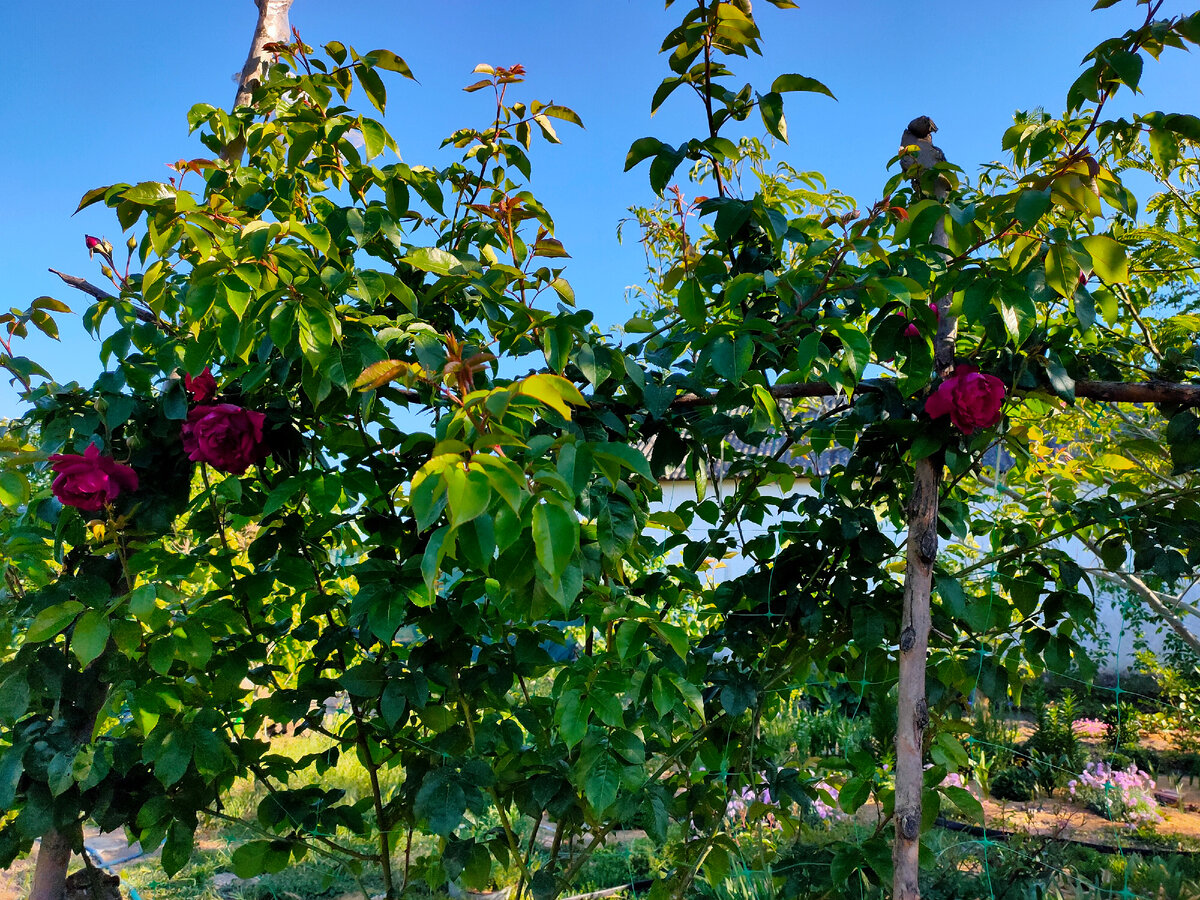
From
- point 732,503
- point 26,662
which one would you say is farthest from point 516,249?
point 26,662

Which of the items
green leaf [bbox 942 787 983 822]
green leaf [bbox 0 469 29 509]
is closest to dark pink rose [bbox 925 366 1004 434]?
green leaf [bbox 942 787 983 822]

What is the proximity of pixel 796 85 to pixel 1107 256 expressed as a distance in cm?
56

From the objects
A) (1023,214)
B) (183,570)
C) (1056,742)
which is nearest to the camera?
(1023,214)

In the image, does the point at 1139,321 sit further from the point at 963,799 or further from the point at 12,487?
the point at 12,487

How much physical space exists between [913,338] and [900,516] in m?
0.62

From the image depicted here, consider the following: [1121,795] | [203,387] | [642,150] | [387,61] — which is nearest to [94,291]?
[203,387]

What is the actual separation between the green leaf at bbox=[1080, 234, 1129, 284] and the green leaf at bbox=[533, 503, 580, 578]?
933 millimetres

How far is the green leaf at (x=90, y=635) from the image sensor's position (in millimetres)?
1362

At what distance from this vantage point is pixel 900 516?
192 cm

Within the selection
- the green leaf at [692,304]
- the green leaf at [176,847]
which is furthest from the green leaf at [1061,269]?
the green leaf at [176,847]

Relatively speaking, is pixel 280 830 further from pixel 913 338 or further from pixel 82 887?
pixel 913 338

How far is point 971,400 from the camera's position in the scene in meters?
1.41

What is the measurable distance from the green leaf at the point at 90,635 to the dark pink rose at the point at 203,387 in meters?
0.43

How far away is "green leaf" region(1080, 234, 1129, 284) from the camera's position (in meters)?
1.21
